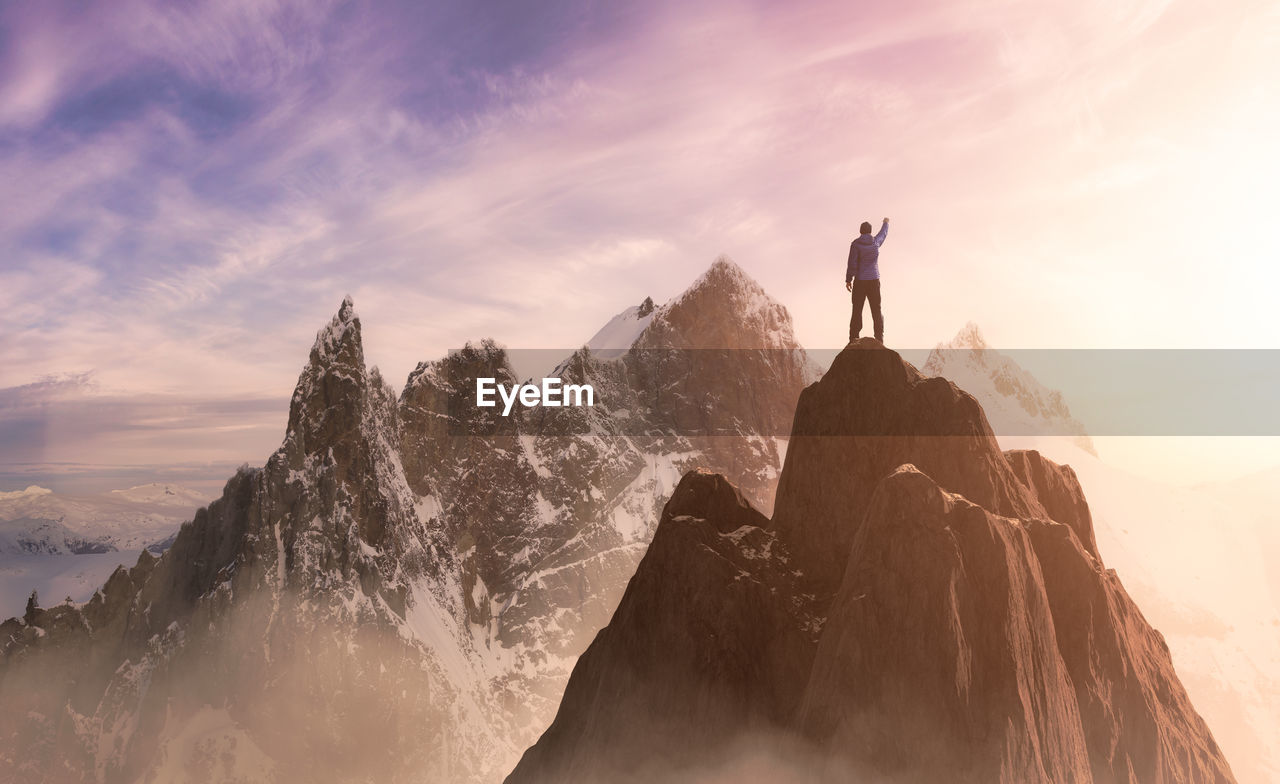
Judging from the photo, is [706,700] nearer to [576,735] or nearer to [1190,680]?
[576,735]

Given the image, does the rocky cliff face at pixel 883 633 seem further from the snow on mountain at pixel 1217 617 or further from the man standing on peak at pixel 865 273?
the snow on mountain at pixel 1217 617

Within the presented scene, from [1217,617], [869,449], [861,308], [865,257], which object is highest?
[865,257]

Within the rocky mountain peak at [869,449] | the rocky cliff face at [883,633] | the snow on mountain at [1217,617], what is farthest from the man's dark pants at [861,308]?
the snow on mountain at [1217,617]

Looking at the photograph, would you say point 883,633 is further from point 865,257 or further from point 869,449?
point 865,257

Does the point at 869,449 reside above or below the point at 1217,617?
above

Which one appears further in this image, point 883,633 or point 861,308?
point 861,308

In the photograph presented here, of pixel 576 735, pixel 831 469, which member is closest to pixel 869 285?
pixel 831 469

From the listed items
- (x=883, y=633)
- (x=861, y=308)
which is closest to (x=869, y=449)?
(x=861, y=308)

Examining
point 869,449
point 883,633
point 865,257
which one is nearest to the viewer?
point 883,633

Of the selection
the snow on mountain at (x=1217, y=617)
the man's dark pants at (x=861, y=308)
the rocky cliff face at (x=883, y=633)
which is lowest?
the snow on mountain at (x=1217, y=617)

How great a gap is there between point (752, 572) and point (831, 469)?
5194 mm

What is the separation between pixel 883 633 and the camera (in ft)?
94.9

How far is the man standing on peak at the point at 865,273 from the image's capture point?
3822 centimetres

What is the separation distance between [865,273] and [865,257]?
2.30 feet
